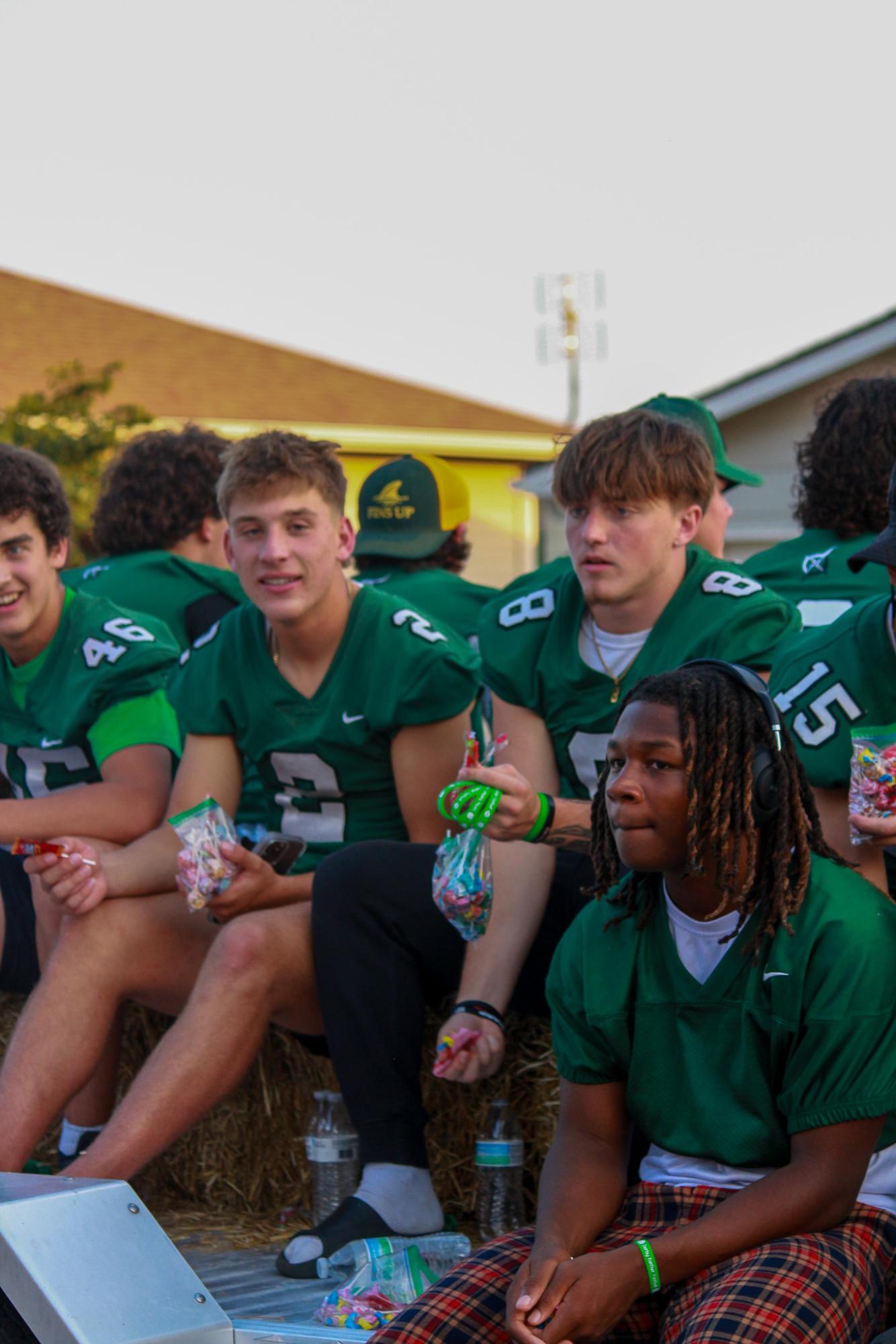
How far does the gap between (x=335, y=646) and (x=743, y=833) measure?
5.84 ft

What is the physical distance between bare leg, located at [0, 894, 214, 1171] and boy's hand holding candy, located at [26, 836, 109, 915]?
0.05 m

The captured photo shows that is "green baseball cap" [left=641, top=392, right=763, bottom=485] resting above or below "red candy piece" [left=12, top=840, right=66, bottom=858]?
above

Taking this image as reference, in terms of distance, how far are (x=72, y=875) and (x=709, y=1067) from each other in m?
1.78

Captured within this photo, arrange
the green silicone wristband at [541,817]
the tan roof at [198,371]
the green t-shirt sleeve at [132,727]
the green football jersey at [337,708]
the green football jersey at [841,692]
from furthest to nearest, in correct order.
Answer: the tan roof at [198,371], the green t-shirt sleeve at [132,727], the green football jersey at [337,708], the green silicone wristband at [541,817], the green football jersey at [841,692]

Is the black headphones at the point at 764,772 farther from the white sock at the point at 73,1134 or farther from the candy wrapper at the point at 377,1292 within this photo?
the white sock at the point at 73,1134

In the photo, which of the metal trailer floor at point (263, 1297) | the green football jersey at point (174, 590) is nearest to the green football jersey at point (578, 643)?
the metal trailer floor at point (263, 1297)

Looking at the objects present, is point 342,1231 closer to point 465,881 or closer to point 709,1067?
point 465,881

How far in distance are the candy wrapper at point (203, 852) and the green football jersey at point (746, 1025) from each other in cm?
115

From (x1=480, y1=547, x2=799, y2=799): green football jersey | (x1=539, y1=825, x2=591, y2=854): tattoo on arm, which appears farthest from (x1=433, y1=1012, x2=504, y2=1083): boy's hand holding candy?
(x1=480, y1=547, x2=799, y2=799): green football jersey

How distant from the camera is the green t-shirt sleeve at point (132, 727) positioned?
4.62m

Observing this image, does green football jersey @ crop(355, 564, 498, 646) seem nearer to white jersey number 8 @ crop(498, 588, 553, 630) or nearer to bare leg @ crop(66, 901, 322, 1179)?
white jersey number 8 @ crop(498, 588, 553, 630)

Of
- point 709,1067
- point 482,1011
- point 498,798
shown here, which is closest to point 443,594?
point 482,1011

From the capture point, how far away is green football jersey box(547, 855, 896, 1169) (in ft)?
8.58

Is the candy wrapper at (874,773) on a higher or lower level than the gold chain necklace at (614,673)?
lower
